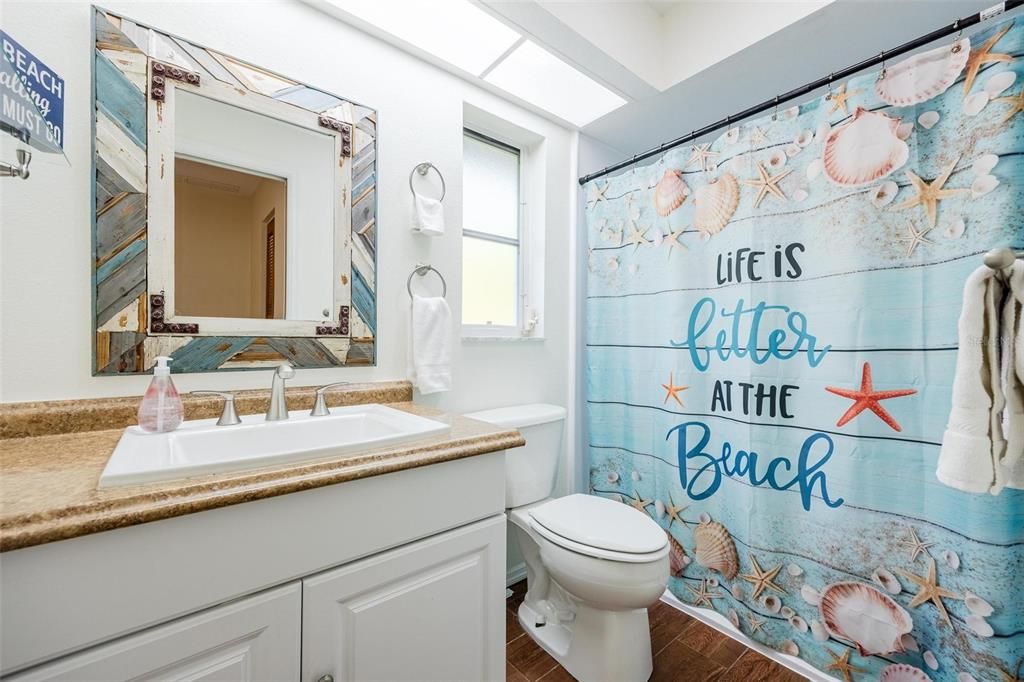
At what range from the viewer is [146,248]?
1036 mm

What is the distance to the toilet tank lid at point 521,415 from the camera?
156cm

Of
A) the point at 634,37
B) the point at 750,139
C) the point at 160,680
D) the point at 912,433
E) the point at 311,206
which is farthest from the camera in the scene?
the point at 634,37

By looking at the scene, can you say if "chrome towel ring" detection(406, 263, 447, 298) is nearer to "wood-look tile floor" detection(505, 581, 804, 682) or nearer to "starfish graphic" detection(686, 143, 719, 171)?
"starfish graphic" detection(686, 143, 719, 171)

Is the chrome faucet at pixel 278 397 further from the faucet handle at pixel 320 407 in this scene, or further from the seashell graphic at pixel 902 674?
the seashell graphic at pixel 902 674

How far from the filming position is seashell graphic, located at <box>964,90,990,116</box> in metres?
0.99

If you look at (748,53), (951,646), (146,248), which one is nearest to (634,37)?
(748,53)

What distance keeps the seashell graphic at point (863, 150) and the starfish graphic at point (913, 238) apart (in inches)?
6.5

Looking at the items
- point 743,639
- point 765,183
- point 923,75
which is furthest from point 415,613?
point 923,75

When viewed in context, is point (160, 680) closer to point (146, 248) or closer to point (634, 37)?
point (146, 248)

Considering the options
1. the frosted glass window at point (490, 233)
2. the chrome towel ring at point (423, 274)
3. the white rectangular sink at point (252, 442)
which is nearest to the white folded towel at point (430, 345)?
the chrome towel ring at point (423, 274)

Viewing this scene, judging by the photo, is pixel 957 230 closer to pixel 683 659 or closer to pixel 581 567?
pixel 581 567

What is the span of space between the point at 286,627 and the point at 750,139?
184 cm

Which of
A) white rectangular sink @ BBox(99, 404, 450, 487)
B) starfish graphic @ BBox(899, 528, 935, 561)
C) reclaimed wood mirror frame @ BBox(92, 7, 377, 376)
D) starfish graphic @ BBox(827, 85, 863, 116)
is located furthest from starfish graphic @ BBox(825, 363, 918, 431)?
reclaimed wood mirror frame @ BBox(92, 7, 377, 376)

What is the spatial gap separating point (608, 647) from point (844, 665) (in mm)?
696
